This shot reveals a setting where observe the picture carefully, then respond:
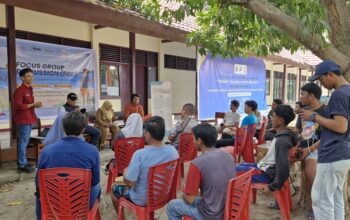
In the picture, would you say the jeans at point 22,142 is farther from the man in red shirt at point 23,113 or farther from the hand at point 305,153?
the hand at point 305,153

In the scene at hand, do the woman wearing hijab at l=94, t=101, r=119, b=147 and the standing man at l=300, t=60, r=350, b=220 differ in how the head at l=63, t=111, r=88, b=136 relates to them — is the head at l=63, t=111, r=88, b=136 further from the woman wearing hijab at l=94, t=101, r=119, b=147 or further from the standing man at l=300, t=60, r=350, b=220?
the woman wearing hijab at l=94, t=101, r=119, b=147

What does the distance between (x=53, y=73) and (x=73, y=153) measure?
4.65 m

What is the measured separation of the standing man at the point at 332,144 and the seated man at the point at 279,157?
45 cm

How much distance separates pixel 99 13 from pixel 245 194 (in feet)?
14.4

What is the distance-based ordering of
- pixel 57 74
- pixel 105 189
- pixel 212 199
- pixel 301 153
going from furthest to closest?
pixel 57 74
pixel 105 189
pixel 301 153
pixel 212 199

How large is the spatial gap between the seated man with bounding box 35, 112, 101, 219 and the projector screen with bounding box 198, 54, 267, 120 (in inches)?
264

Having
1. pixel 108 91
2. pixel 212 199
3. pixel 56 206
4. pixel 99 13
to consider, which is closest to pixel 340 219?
pixel 212 199

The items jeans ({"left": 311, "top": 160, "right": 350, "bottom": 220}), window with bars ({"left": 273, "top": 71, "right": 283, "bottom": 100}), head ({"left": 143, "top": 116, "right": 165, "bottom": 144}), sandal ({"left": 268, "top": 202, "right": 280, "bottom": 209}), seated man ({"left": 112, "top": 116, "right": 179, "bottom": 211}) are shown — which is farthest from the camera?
window with bars ({"left": 273, "top": 71, "right": 283, "bottom": 100})

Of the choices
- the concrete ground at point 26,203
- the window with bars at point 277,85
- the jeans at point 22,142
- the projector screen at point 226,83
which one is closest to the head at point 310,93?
the concrete ground at point 26,203

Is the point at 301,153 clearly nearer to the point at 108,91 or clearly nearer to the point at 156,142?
the point at 156,142

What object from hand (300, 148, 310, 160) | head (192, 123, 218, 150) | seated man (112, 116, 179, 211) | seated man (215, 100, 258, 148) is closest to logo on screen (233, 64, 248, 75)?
seated man (215, 100, 258, 148)

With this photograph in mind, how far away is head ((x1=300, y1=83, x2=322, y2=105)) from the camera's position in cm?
297

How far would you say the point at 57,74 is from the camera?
21.8 feet

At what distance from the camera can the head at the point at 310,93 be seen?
2969 mm
